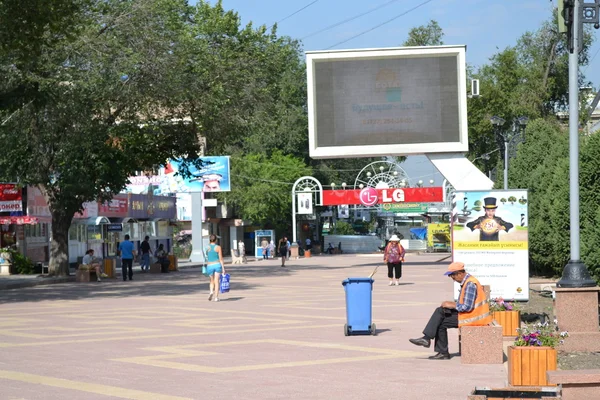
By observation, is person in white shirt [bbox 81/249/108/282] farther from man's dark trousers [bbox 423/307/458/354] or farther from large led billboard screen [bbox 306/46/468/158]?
man's dark trousers [bbox 423/307/458/354]

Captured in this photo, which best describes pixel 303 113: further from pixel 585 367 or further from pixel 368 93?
pixel 585 367

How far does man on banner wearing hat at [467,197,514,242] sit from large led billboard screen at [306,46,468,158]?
21248 millimetres

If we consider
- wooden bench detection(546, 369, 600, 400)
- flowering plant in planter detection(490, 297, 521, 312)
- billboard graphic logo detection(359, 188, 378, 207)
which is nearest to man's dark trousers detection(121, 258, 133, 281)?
flowering plant in planter detection(490, 297, 521, 312)

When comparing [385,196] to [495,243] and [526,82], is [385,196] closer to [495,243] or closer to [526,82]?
[526,82]

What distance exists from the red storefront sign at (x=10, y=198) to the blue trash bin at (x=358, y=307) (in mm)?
26161

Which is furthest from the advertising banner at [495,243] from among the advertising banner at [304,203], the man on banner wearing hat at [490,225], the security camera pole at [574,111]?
the advertising banner at [304,203]

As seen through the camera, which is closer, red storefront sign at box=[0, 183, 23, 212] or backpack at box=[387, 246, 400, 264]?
backpack at box=[387, 246, 400, 264]

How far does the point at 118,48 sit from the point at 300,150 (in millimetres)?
57277

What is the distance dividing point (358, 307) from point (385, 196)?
56516mm

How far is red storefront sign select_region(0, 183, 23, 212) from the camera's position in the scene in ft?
133

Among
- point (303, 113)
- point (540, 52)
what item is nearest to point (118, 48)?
point (540, 52)

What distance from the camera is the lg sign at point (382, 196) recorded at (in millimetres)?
72562

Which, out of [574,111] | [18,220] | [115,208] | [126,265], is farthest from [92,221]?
[574,111]

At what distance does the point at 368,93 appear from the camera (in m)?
41.2
